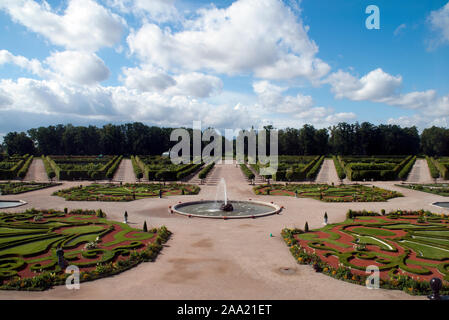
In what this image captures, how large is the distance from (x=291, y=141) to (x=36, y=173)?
75266 millimetres

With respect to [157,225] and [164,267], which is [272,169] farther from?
[164,267]

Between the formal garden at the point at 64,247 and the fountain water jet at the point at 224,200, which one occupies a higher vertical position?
the fountain water jet at the point at 224,200

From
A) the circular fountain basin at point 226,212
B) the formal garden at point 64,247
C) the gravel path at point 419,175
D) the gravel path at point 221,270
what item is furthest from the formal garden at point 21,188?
the gravel path at point 419,175

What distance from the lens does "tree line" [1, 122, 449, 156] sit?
328 feet

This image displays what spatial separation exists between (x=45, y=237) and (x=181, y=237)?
8051 mm

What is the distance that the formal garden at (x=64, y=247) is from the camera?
12480mm

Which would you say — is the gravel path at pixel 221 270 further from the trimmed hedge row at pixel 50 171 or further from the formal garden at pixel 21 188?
the trimmed hedge row at pixel 50 171

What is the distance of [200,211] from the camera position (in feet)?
88.6

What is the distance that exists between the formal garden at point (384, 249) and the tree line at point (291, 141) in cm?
8031

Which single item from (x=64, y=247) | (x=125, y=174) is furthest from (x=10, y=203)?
(x=125, y=174)

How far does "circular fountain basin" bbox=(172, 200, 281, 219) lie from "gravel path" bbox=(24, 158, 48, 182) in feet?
116

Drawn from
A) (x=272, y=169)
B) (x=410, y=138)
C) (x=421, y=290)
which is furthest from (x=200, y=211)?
(x=410, y=138)

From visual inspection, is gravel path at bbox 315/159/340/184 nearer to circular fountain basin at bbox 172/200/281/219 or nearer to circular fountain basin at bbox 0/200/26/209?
circular fountain basin at bbox 172/200/281/219

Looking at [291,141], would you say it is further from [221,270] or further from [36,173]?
[221,270]
